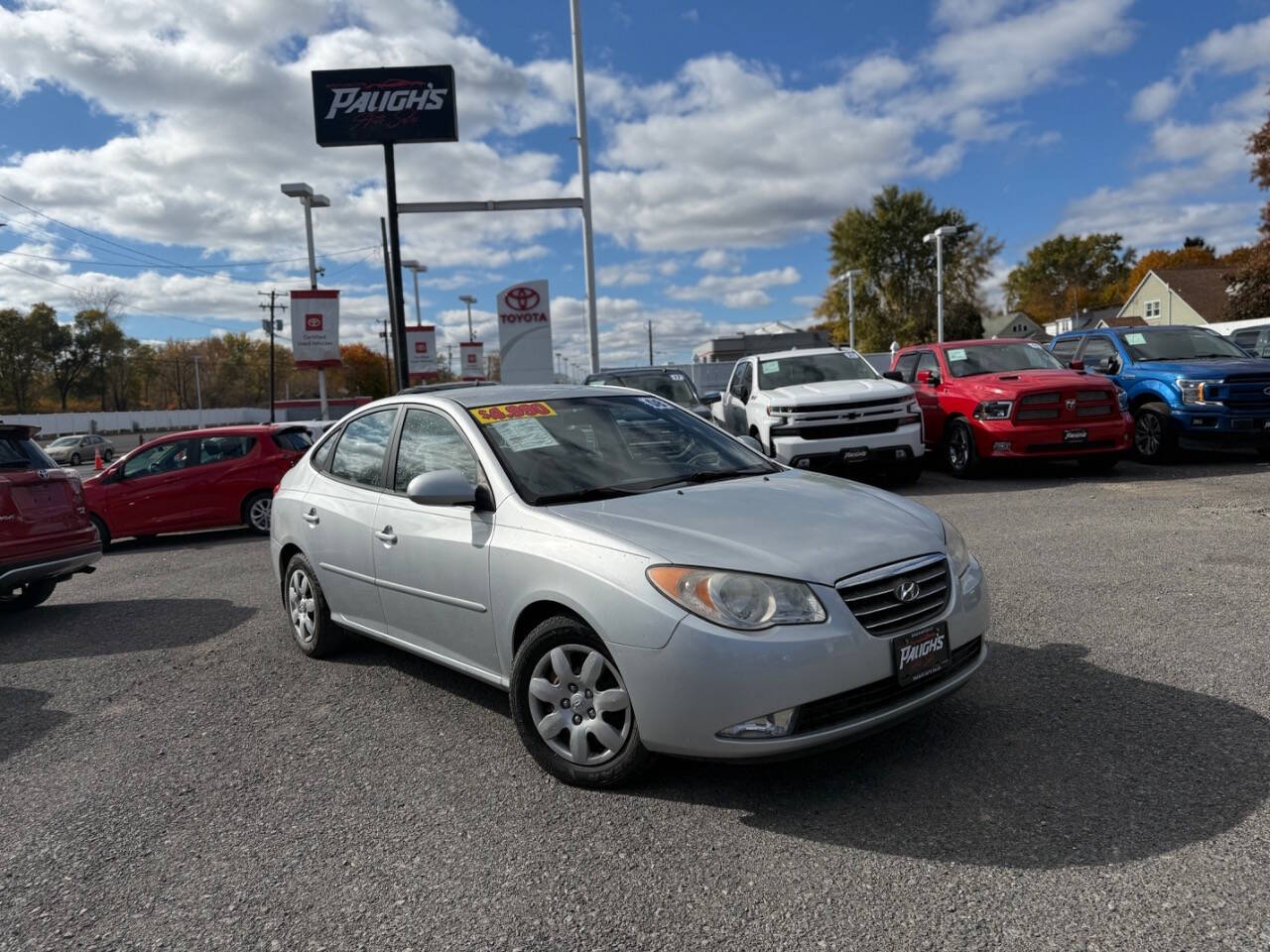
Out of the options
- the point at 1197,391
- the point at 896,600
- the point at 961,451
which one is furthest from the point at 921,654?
the point at 1197,391

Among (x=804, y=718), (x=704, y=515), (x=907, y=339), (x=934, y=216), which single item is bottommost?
(x=804, y=718)

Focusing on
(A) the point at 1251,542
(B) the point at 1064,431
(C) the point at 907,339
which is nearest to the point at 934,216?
(C) the point at 907,339

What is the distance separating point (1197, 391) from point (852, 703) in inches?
421

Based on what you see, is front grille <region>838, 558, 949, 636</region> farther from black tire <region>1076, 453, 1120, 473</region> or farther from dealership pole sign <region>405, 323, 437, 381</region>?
dealership pole sign <region>405, 323, 437, 381</region>

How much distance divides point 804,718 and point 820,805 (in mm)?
413

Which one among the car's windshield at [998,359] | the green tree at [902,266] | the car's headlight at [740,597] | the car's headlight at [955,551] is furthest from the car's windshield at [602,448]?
the green tree at [902,266]

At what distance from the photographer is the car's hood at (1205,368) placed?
11.3m

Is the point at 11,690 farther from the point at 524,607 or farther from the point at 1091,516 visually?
the point at 1091,516

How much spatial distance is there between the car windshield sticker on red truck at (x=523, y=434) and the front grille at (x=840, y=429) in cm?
722

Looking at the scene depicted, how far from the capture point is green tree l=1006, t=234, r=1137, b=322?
104m

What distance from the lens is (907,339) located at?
66.2m

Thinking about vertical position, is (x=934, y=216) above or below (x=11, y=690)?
above

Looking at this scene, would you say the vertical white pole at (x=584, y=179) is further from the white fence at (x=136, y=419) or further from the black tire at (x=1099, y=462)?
the white fence at (x=136, y=419)

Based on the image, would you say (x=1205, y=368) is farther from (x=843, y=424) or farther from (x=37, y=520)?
(x=37, y=520)
